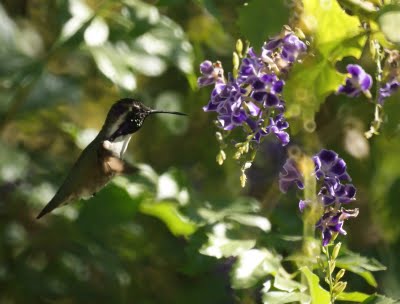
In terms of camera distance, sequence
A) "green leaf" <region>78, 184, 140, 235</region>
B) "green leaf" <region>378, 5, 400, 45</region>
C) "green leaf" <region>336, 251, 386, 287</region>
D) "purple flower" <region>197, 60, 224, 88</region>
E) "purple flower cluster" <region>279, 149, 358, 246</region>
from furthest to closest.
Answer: "green leaf" <region>78, 184, 140, 235</region>
"green leaf" <region>336, 251, 386, 287</region>
"purple flower" <region>197, 60, 224, 88</region>
"purple flower cluster" <region>279, 149, 358, 246</region>
"green leaf" <region>378, 5, 400, 45</region>

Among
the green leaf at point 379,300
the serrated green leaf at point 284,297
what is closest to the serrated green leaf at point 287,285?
the serrated green leaf at point 284,297

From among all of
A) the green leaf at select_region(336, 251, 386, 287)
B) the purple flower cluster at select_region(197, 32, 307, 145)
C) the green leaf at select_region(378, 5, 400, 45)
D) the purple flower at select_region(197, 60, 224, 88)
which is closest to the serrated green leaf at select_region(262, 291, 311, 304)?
the green leaf at select_region(336, 251, 386, 287)

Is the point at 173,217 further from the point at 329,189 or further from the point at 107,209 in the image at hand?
the point at 329,189

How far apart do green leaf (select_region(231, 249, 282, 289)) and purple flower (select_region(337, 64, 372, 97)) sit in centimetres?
38

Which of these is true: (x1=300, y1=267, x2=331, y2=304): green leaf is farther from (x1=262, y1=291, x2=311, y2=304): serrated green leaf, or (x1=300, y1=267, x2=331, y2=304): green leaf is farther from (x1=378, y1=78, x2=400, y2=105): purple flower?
(x1=378, y1=78, x2=400, y2=105): purple flower

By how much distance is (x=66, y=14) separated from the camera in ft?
7.89

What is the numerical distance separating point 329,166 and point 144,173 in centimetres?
68

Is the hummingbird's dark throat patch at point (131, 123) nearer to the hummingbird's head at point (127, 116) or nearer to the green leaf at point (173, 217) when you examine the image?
the hummingbird's head at point (127, 116)

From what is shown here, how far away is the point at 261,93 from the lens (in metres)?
1.63

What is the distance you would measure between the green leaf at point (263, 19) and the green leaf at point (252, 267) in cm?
47

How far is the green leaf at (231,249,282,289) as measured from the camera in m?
1.84

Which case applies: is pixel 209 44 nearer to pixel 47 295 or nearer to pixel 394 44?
pixel 47 295

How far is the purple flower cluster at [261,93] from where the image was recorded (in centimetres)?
163

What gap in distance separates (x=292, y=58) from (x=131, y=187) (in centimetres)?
72
